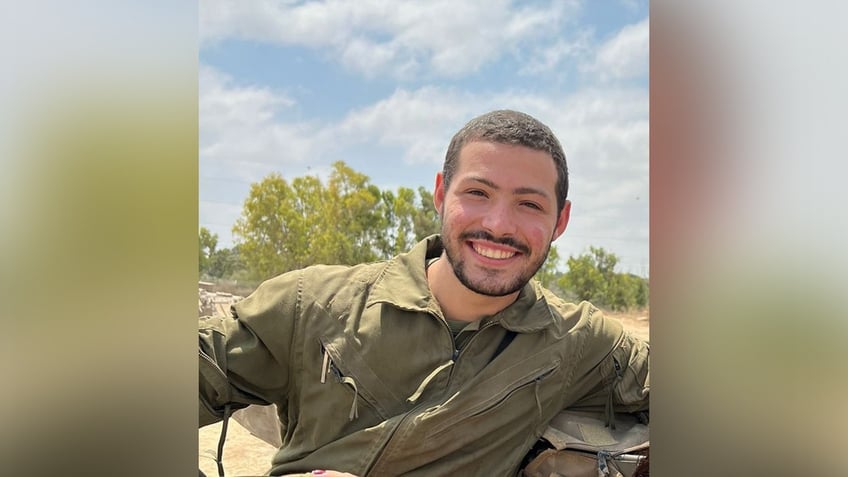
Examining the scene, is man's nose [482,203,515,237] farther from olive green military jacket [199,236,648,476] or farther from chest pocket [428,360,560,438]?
chest pocket [428,360,560,438]

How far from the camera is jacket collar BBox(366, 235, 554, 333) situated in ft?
7.73

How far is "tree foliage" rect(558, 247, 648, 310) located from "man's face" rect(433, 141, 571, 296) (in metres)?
5.62

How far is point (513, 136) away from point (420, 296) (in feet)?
2.20

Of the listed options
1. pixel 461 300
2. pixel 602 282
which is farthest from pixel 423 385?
pixel 602 282

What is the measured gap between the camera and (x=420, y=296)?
2381mm

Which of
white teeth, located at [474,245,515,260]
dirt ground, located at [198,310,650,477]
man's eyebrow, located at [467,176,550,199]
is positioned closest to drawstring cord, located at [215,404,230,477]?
dirt ground, located at [198,310,650,477]

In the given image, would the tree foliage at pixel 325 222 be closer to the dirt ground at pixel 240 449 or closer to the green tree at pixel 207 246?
the green tree at pixel 207 246

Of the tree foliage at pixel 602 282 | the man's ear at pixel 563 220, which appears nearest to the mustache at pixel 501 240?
the man's ear at pixel 563 220

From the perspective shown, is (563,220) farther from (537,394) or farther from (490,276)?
(537,394)
